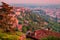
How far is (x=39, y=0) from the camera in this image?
4.78 meters

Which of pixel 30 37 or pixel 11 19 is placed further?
pixel 30 37

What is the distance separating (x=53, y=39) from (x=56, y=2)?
1.73 metres

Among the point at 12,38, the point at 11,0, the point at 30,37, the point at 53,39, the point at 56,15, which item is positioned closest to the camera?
the point at 12,38

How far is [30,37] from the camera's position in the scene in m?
3.66

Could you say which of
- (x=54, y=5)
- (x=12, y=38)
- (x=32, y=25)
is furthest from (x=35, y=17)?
(x=12, y=38)

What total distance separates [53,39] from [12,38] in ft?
2.30

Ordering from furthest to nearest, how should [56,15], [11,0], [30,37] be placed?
[56,15] → [11,0] → [30,37]

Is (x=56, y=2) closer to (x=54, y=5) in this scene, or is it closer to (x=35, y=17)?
(x=54, y=5)

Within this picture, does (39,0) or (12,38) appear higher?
(39,0)

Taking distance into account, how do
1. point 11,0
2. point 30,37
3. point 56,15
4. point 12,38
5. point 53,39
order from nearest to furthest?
point 12,38 < point 53,39 < point 30,37 < point 11,0 < point 56,15

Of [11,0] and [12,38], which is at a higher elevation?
[11,0]

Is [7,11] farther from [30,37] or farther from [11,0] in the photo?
[11,0]

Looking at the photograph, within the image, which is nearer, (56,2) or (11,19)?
(11,19)

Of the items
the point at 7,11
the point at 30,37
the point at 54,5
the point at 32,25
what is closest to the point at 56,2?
the point at 54,5
